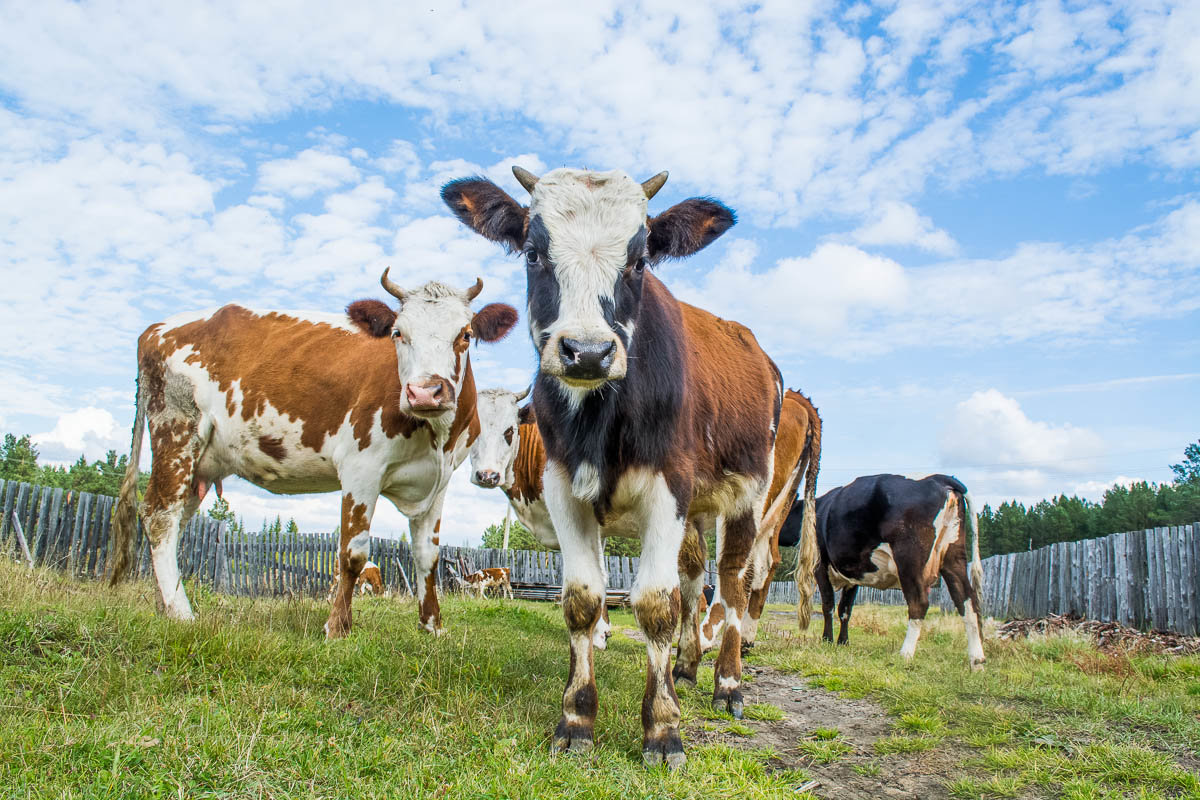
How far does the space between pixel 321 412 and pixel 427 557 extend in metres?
1.74

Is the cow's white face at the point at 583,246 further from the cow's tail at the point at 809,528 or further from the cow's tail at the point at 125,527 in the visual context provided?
the cow's tail at the point at 125,527

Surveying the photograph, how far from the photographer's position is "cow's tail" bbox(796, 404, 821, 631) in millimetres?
8578

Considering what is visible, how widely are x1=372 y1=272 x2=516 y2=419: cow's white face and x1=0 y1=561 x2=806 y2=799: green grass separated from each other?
1.89 m

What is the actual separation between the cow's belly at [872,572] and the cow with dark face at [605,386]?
7634mm

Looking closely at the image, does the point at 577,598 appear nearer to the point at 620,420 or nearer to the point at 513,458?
the point at 620,420

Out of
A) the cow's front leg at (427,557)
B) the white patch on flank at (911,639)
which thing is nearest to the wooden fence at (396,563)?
the cow's front leg at (427,557)

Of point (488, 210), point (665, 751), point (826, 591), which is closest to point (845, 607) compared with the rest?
point (826, 591)

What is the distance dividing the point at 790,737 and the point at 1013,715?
167 cm

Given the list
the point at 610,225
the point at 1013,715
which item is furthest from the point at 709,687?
the point at 610,225

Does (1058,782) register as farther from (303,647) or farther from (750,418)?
(303,647)

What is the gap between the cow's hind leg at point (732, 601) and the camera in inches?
202

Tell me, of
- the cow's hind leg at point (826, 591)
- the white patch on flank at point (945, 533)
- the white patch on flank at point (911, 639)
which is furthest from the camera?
the cow's hind leg at point (826, 591)

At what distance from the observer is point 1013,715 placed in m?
5.13

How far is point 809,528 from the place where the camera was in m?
10.4
